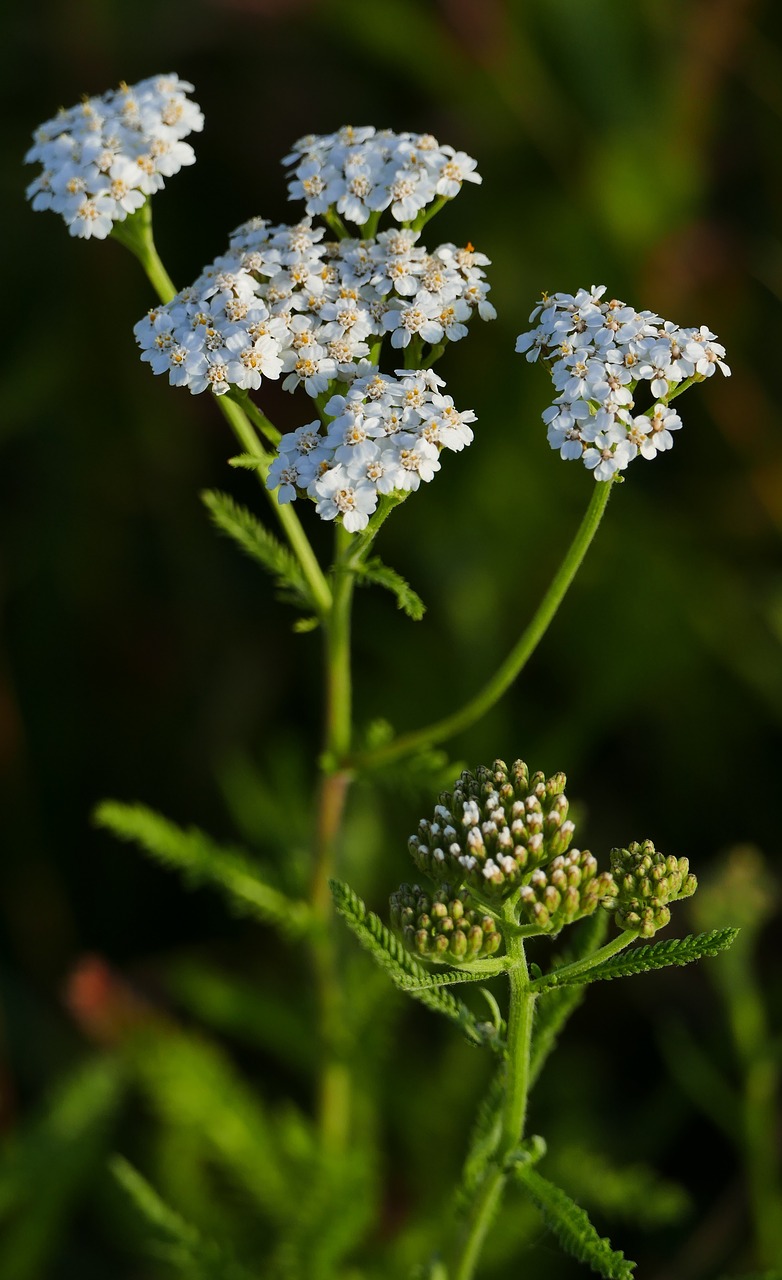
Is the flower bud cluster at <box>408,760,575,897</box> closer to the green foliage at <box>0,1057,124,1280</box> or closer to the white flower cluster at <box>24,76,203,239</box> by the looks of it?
the white flower cluster at <box>24,76,203,239</box>

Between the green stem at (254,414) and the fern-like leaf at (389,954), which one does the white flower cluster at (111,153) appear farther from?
the fern-like leaf at (389,954)

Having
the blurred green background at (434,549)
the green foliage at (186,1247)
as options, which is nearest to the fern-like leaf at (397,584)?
the green foliage at (186,1247)

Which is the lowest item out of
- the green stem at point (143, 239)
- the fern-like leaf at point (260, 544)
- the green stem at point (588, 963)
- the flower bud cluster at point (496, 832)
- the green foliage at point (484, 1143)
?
the green foliage at point (484, 1143)

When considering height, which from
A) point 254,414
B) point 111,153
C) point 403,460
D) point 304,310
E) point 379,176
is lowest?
point 403,460

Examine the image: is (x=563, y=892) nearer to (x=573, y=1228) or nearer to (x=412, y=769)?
(x=573, y=1228)

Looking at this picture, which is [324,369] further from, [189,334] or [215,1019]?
[215,1019]

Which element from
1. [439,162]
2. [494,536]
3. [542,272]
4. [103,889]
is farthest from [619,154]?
[103,889]

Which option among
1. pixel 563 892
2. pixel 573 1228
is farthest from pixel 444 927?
pixel 573 1228

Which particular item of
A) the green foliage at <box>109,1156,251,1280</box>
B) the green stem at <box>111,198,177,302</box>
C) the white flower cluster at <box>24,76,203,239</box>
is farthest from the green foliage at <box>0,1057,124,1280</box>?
the white flower cluster at <box>24,76,203,239</box>
